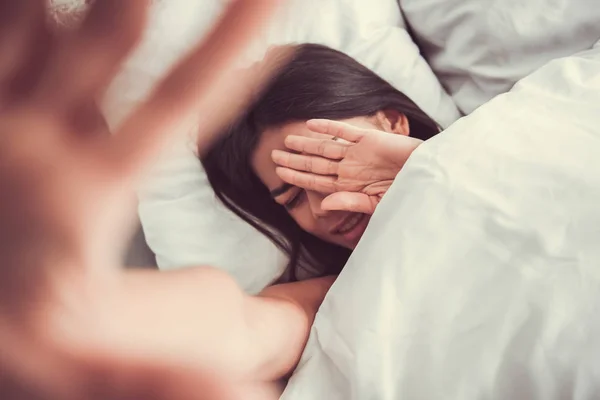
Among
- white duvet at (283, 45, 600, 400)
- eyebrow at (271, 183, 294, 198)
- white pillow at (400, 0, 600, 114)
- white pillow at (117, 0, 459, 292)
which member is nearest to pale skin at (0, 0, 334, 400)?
white duvet at (283, 45, 600, 400)

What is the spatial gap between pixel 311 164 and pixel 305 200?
0.27ft

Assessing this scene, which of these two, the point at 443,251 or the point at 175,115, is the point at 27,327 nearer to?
the point at 175,115

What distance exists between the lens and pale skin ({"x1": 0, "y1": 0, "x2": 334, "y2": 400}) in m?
0.19

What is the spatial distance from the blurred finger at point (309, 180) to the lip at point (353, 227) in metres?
0.05

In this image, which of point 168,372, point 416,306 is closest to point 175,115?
point 168,372

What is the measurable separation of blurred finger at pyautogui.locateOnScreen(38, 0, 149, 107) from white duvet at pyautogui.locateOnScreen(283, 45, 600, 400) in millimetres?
372

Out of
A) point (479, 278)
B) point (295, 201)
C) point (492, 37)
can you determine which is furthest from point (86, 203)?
point (492, 37)

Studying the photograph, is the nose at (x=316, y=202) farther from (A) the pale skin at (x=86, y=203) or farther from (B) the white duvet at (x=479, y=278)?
(A) the pale skin at (x=86, y=203)

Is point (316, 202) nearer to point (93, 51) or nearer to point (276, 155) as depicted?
point (276, 155)

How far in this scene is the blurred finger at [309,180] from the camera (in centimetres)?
74

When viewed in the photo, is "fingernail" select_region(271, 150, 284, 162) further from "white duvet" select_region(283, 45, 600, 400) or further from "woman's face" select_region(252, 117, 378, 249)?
"white duvet" select_region(283, 45, 600, 400)

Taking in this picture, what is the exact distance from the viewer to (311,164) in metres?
0.74

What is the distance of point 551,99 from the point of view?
627 mm

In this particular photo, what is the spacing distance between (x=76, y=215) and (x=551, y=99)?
1.88ft
